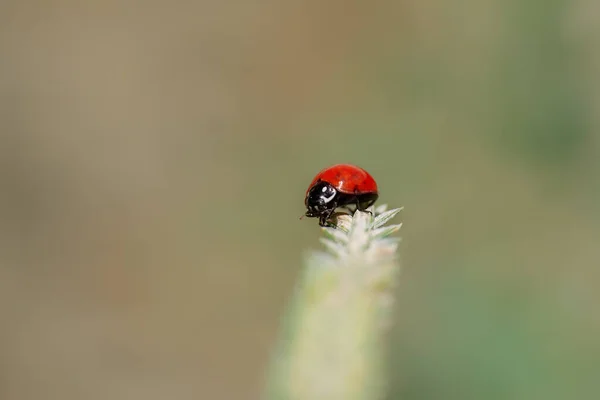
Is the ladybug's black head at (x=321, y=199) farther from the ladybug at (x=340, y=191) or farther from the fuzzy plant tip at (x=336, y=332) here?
the fuzzy plant tip at (x=336, y=332)

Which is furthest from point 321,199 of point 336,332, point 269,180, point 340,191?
point 269,180

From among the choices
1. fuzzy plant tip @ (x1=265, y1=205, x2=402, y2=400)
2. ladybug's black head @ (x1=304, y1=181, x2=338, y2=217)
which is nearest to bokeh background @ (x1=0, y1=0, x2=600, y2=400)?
ladybug's black head @ (x1=304, y1=181, x2=338, y2=217)

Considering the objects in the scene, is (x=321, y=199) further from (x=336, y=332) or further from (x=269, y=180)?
(x=269, y=180)

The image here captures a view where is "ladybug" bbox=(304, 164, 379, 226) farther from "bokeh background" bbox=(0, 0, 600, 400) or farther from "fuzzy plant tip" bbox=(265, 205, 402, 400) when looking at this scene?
"fuzzy plant tip" bbox=(265, 205, 402, 400)

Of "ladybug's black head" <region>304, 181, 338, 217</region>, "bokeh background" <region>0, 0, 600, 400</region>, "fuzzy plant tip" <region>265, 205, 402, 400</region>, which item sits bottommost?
"fuzzy plant tip" <region>265, 205, 402, 400</region>

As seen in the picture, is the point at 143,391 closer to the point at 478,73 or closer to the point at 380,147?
the point at 380,147

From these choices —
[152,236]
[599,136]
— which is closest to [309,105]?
[152,236]

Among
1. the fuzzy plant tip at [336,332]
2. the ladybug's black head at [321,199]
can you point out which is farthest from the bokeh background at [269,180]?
the fuzzy plant tip at [336,332]
